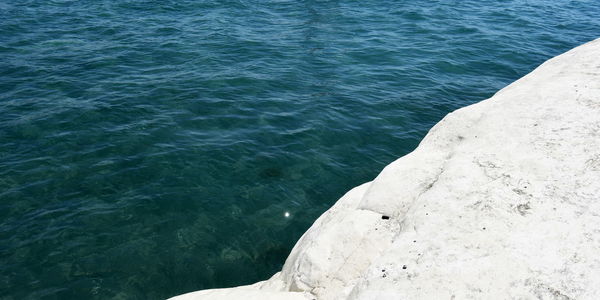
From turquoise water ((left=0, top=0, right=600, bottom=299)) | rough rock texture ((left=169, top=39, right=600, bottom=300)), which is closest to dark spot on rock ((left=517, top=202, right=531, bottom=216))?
rough rock texture ((left=169, top=39, right=600, bottom=300))

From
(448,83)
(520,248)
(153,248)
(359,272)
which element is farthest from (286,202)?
(448,83)

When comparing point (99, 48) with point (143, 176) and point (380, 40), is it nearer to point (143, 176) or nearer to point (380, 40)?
point (143, 176)

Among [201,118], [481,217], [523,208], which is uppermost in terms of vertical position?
[523,208]

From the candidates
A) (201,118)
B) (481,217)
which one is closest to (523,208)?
(481,217)

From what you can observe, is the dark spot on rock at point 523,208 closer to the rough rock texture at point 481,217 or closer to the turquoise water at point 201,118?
the rough rock texture at point 481,217

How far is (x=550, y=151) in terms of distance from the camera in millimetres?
7711

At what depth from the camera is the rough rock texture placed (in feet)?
19.3

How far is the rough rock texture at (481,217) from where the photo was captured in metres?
5.88

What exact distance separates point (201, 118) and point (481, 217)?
45.8 ft

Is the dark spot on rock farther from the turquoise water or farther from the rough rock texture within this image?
the turquoise water

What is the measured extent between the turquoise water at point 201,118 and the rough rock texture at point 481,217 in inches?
152

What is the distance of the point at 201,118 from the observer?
18734 mm

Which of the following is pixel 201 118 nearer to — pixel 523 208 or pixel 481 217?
pixel 481 217

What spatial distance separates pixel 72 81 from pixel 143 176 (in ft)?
29.6
